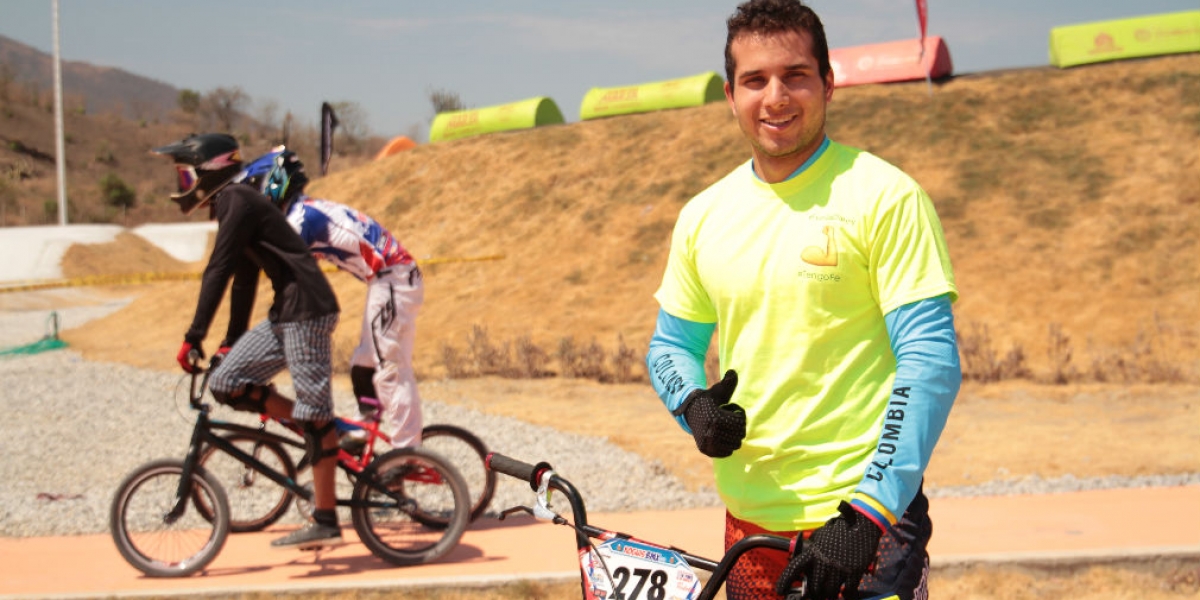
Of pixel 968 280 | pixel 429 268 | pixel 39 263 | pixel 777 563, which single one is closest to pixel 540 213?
pixel 429 268

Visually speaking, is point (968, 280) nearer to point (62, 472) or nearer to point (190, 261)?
point (62, 472)

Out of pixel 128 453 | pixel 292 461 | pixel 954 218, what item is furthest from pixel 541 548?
pixel 954 218

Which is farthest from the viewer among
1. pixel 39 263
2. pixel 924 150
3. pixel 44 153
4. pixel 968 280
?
pixel 44 153

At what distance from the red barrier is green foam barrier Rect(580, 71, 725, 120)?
4236mm

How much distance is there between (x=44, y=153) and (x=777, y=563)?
8564cm

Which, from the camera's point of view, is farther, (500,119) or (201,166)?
(500,119)

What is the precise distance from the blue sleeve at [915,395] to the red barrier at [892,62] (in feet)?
92.7

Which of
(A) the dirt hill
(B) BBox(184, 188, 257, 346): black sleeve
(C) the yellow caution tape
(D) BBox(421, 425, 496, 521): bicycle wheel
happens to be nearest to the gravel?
(D) BBox(421, 425, 496, 521): bicycle wheel

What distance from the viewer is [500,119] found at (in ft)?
122

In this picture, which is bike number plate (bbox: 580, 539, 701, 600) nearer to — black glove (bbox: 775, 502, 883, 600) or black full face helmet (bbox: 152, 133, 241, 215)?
black glove (bbox: 775, 502, 883, 600)

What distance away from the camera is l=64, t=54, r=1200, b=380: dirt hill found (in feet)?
61.0

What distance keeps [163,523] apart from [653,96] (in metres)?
29.5

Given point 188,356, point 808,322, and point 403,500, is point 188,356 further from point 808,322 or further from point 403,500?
point 808,322

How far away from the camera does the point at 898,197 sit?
7.73ft
